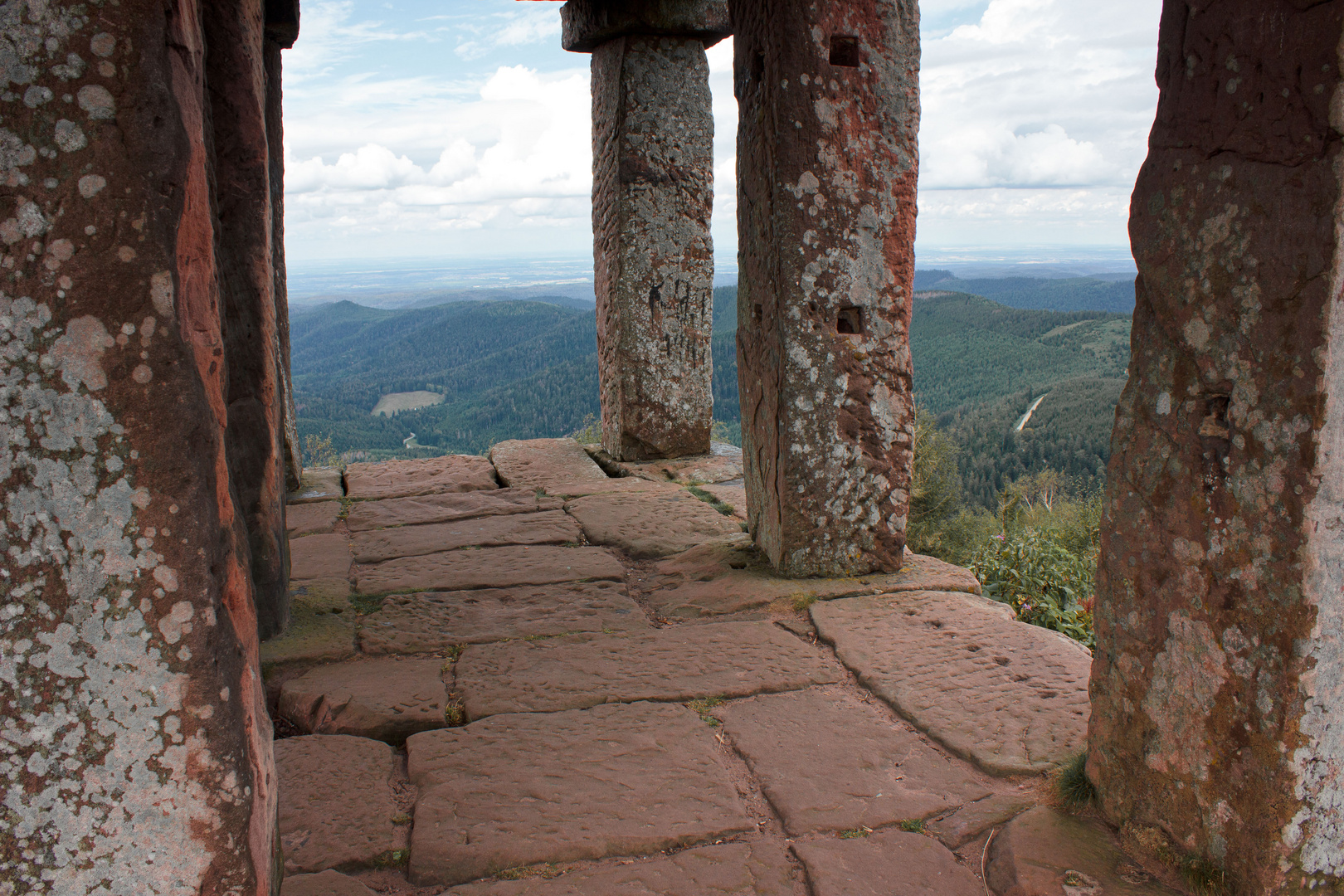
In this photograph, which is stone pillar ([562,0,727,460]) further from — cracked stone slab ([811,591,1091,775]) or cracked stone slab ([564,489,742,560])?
cracked stone slab ([811,591,1091,775])

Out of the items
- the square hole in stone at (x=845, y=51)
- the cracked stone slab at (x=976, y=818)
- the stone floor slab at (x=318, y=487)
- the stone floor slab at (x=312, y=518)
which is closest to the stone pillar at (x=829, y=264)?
the square hole in stone at (x=845, y=51)

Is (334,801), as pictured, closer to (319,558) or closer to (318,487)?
(319,558)

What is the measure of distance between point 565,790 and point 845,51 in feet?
8.48

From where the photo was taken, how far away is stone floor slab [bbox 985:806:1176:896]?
5.57 ft

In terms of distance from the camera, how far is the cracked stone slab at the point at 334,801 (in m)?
1.91

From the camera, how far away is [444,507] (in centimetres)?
496

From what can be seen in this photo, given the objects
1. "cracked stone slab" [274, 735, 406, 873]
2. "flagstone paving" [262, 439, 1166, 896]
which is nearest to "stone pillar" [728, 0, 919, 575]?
"flagstone paving" [262, 439, 1166, 896]

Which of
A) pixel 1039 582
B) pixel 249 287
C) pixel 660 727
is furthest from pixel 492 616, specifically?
pixel 1039 582

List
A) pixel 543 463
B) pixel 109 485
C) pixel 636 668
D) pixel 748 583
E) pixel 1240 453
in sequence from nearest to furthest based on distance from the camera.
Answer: pixel 109 485, pixel 1240 453, pixel 636 668, pixel 748 583, pixel 543 463

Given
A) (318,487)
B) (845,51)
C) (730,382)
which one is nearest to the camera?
(845,51)

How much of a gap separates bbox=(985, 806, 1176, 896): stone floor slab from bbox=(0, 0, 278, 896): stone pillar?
1400mm

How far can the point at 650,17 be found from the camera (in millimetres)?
5102

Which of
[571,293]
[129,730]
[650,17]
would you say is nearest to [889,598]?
[129,730]

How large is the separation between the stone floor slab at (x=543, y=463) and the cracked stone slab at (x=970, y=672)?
8.65ft
